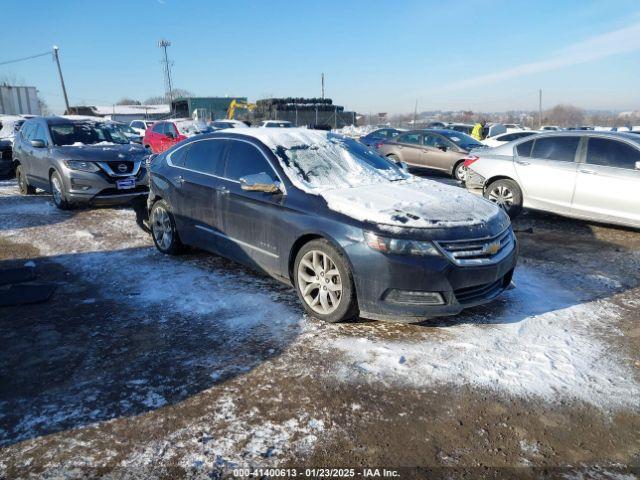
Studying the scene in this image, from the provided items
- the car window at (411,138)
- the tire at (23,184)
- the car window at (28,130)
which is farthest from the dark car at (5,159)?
the car window at (411,138)

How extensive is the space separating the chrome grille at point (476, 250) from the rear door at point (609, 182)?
3822 mm

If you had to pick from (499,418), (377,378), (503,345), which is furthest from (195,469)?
(503,345)

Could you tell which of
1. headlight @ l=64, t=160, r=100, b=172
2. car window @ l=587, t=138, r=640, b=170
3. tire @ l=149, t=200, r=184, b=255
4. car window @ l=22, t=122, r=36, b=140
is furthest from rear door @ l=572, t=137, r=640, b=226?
car window @ l=22, t=122, r=36, b=140

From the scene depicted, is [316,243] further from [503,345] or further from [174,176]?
[174,176]

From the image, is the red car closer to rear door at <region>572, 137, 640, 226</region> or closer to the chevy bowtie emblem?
rear door at <region>572, 137, 640, 226</region>

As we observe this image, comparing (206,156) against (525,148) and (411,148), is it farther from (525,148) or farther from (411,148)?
(411,148)

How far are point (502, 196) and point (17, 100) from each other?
58.1m

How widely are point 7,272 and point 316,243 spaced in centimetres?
384

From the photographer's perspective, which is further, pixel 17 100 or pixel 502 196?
pixel 17 100

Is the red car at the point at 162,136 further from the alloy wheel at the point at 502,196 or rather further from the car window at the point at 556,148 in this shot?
the car window at the point at 556,148

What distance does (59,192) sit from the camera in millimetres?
8562

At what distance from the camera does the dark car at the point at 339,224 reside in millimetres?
3660

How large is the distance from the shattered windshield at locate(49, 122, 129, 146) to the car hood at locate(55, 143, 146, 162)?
365 millimetres

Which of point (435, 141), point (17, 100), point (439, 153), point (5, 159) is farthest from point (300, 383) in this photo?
point (17, 100)
